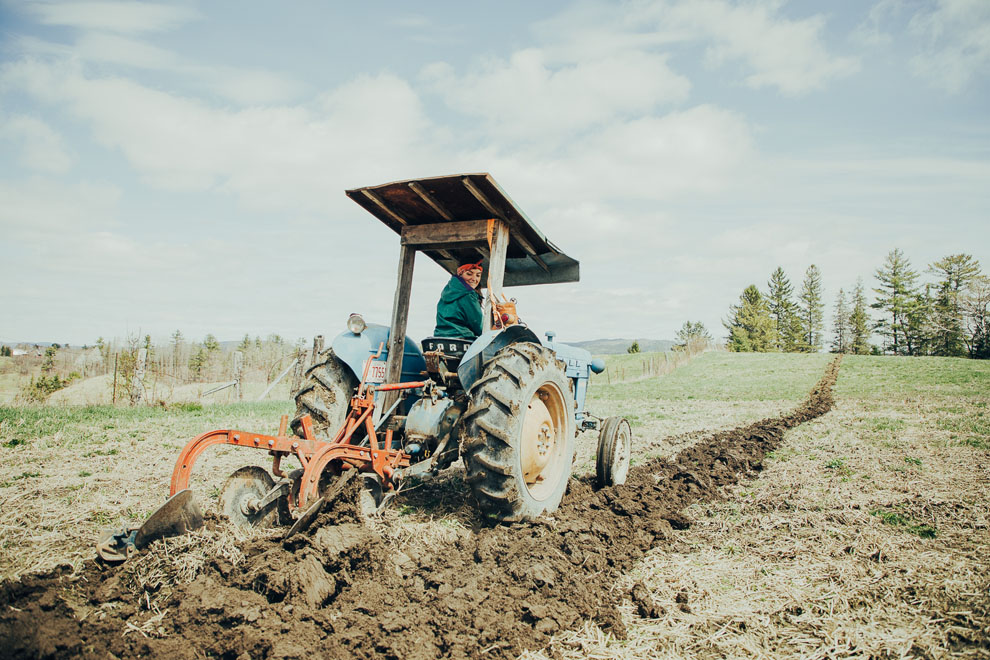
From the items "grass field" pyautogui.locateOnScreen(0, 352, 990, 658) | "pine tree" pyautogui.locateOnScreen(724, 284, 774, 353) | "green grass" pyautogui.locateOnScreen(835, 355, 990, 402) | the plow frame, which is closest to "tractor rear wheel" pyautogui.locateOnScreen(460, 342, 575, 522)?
"grass field" pyautogui.locateOnScreen(0, 352, 990, 658)

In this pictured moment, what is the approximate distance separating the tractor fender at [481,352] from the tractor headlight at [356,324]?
0.93m

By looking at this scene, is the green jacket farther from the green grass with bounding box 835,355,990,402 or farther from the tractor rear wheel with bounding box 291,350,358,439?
the green grass with bounding box 835,355,990,402

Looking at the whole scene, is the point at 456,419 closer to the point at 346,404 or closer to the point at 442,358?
the point at 442,358

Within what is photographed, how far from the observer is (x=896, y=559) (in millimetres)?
3170

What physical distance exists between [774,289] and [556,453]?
77992 millimetres

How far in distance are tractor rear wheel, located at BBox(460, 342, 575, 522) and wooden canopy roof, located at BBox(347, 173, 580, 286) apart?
1075mm

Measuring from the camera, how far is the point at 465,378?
3725 mm

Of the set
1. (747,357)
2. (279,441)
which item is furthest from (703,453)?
(747,357)

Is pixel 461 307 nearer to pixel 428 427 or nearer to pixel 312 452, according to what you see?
pixel 428 427

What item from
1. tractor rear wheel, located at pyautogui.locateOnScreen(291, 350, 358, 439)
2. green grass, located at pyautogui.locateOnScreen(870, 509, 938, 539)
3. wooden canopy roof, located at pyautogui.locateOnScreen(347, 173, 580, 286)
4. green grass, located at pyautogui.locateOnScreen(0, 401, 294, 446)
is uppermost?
wooden canopy roof, located at pyautogui.locateOnScreen(347, 173, 580, 286)

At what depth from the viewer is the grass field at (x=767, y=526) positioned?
7.89ft

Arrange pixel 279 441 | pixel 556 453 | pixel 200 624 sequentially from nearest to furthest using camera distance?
pixel 200 624, pixel 279 441, pixel 556 453

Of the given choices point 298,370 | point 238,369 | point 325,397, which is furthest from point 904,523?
point 238,369

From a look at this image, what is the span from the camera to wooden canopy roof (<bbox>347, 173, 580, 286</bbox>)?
12.7ft
